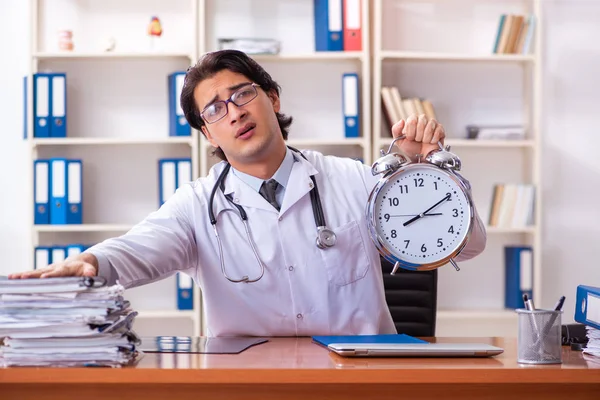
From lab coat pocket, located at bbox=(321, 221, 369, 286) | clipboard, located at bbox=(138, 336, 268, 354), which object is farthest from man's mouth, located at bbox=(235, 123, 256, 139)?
clipboard, located at bbox=(138, 336, 268, 354)

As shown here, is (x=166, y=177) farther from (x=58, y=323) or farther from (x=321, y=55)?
(x=58, y=323)

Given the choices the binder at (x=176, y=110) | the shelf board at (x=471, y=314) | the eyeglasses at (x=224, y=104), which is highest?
the binder at (x=176, y=110)

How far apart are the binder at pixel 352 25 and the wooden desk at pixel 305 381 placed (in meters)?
2.73

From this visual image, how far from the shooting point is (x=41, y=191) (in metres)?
3.85

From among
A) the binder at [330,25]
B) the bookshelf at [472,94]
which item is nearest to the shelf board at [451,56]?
the bookshelf at [472,94]

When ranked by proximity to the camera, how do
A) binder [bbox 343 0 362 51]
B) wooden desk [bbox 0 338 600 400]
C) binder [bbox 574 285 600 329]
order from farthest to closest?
1. binder [bbox 343 0 362 51]
2. binder [bbox 574 285 600 329]
3. wooden desk [bbox 0 338 600 400]

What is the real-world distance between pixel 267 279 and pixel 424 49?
2.44m

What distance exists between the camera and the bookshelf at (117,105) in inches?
163

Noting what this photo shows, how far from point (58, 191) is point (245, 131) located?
197 centimetres

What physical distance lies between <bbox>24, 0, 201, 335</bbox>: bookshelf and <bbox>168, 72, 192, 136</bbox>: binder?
177 mm

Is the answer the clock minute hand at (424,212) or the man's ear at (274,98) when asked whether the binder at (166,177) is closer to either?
the man's ear at (274,98)

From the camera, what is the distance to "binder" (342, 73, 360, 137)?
3965mm

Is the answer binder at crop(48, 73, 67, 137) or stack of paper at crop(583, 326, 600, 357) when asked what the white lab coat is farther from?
binder at crop(48, 73, 67, 137)

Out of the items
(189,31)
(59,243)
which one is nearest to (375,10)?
(189,31)
